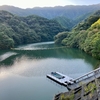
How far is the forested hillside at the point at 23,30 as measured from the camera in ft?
224

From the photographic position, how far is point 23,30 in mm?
86062

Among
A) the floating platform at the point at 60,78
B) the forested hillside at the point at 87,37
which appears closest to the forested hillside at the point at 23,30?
the forested hillside at the point at 87,37

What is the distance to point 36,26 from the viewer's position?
325 feet

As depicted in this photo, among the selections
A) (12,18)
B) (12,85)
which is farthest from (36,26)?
(12,85)

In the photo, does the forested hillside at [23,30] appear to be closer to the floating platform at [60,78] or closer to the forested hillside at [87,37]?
the forested hillside at [87,37]

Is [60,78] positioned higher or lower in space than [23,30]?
higher

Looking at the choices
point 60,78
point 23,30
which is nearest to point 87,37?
point 60,78

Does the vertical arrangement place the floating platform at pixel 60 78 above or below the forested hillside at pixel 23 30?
above

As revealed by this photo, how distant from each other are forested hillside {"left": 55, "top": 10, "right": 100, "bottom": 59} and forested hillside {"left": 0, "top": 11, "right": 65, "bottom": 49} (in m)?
18.2

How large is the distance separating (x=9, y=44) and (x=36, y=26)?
144 ft

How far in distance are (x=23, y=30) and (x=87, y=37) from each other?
47.8 metres

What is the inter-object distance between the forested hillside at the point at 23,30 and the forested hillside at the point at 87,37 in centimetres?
1821

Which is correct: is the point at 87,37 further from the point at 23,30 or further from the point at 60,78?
the point at 23,30

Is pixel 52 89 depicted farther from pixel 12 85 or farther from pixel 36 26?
pixel 36 26
